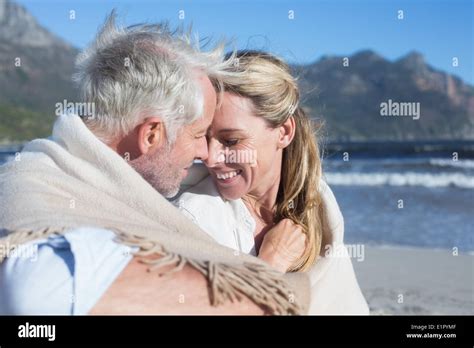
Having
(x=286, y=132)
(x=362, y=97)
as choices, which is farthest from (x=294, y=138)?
(x=362, y=97)

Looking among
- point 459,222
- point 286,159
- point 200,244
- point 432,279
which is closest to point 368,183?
point 459,222

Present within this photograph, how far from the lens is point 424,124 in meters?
60.7

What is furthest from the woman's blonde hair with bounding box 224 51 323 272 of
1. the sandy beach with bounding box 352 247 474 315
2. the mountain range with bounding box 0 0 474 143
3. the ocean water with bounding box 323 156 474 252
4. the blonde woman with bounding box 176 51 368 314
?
the mountain range with bounding box 0 0 474 143

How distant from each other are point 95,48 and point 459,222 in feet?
34.8

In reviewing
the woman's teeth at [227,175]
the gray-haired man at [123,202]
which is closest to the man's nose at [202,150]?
the gray-haired man at [123,202]

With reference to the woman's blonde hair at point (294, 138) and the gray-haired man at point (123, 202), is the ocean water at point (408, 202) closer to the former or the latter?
the woman's blonde hair at point (294, 138)

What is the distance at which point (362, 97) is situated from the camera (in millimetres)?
74750

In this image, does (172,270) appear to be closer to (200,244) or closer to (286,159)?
(200,244)

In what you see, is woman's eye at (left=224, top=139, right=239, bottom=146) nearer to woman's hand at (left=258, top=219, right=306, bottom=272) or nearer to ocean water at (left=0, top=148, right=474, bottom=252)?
woman's hand at (left=258, top=219, right=306, bottom=272)

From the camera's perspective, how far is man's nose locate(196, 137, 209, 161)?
9.70 ft

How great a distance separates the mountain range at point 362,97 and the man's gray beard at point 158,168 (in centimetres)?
4391

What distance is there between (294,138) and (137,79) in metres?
1.35

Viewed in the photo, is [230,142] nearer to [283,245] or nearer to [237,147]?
[237,147]

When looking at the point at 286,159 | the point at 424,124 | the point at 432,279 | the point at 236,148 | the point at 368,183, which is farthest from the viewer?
the point at 424,124
